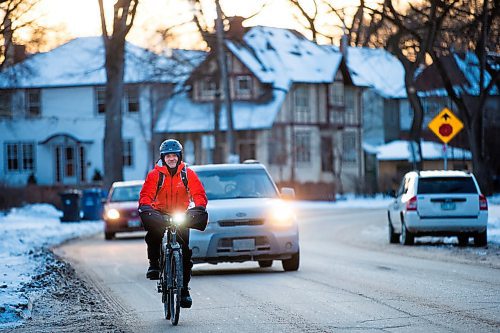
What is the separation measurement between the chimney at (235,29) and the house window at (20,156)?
1919 centimetres

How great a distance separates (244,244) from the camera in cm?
1803

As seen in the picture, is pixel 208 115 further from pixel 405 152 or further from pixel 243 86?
pixel 405 152

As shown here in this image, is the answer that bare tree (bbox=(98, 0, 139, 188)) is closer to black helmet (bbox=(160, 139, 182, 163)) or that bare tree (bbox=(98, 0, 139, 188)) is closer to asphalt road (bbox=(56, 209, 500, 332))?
asphalt road (bbox=(56, 209, 500, 332))

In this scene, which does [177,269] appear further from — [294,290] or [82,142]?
[82,142]

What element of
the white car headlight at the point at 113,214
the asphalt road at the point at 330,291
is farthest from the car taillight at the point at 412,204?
the white car headlight at the point at 113,214

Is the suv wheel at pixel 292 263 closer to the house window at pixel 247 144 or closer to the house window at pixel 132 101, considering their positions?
the house window at pixel 247 144

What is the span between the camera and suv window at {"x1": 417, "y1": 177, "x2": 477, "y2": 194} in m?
25.4

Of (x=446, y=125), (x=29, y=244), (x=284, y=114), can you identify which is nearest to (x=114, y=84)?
(x=446, y=125)

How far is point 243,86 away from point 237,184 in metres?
51.3

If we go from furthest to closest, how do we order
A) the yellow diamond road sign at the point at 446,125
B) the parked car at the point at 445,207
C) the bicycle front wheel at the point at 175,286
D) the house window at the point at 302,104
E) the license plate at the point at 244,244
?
the house window at the point at 302,104 < the yellow diamond road sign at the point at 446,125 < the parked car at the point at 445,207 < the license plate at the point at 244,244 < the bicycle front wheel at the point at 175,286

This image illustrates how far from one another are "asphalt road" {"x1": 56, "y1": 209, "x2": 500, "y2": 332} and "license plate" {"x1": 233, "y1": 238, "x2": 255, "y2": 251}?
18.0 inches

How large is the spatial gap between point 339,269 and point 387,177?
4847 centimetres

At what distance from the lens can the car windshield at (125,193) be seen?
111 ft

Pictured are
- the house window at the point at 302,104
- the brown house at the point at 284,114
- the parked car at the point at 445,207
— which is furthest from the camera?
the house window at the point at 302,104
